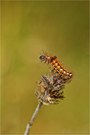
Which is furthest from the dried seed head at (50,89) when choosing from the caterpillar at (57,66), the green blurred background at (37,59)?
the green blurred background at (37,59)

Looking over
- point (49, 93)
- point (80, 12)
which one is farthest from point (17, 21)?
point (49, 93)

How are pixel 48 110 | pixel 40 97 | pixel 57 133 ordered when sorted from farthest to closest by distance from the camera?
pixel 48 110
pixel 57 133
pixel 40 97

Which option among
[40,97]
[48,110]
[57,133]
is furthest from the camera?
[48,110]

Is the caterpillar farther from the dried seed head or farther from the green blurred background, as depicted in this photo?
A: the green blurred background

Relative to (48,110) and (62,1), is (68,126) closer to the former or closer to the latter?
(48,110)

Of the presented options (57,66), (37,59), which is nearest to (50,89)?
(57,66)

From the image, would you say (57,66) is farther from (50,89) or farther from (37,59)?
(37,59)

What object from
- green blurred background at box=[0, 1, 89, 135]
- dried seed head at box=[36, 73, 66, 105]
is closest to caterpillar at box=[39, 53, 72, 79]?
dried seed head at box=[36, 73, 66, 105]

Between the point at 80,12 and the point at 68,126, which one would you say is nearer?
the point at 68,126
